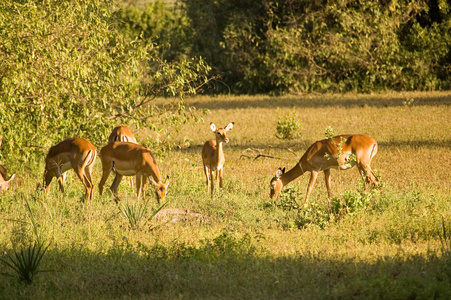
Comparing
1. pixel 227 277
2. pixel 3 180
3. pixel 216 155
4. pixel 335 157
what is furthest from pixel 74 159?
pixel 227 277

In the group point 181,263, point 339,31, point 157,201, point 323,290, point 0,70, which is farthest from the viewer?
point 339,31

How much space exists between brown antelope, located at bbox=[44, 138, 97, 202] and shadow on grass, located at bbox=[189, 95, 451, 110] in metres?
10.6

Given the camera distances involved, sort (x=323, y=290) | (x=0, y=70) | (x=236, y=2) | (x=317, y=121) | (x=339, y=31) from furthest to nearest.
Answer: (x=236, y=2), (x=339, y=31), (x=317, y=121), (x=0, y=70), (x=323, y=290)

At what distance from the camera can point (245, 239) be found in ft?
22.3

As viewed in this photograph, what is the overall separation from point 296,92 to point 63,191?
1405 cm

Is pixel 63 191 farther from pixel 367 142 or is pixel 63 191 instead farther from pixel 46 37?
pixel 367 142

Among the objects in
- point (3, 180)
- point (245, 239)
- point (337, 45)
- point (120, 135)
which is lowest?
point (3, 180)

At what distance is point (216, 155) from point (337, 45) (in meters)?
12.9

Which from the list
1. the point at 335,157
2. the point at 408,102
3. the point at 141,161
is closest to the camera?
the point at 335,157

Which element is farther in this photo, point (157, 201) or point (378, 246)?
point (157, 201)

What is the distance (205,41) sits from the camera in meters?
26.0

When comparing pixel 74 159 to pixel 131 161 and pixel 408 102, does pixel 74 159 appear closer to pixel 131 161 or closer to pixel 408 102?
pixel 131 161

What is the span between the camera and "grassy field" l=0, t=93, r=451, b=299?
5.71m

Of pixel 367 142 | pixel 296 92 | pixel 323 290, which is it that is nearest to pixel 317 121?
pixel 296 92
